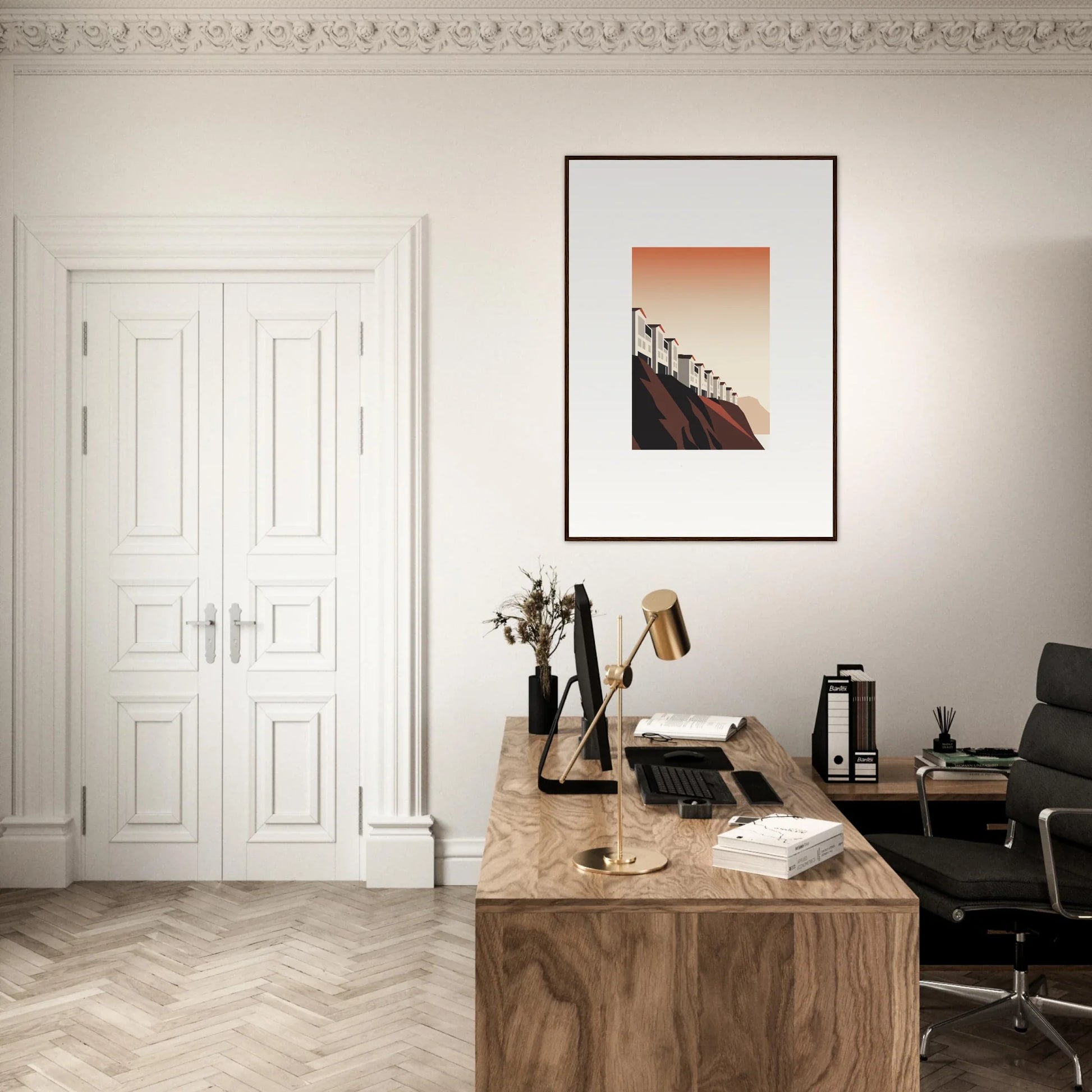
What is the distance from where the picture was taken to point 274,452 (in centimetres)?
401

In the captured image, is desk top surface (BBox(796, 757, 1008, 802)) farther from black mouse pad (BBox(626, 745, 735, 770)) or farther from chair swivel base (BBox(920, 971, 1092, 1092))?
chair swivel base (BBox(920, 971, 1092, 1092))

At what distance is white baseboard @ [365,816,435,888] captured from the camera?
3.91 metres

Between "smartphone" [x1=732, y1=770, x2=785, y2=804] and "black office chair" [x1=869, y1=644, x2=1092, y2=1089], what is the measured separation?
1.73 feet

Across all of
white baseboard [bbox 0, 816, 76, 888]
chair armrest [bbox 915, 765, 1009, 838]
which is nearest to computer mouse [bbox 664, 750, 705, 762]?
chair armrest [bbox 915, 765, 1009, 838]

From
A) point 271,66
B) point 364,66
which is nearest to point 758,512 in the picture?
point 364,66

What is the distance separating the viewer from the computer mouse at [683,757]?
2.87 meters

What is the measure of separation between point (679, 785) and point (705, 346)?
2.00 metres

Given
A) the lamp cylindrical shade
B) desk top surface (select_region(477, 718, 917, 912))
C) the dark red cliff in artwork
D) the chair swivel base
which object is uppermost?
the dark red cliff in artwork

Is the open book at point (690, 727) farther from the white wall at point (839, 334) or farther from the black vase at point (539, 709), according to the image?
the white wall at point (839, 334)

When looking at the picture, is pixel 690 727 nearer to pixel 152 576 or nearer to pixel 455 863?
pixel 455 863

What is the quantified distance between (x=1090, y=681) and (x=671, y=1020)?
1815 mm

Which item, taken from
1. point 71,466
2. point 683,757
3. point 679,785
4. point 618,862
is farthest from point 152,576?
point 618,862

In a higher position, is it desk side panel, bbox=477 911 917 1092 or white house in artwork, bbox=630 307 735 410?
white house in artwork, bbox=630 307 735 410

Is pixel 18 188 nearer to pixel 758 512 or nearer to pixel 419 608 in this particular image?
pixel 419 608
